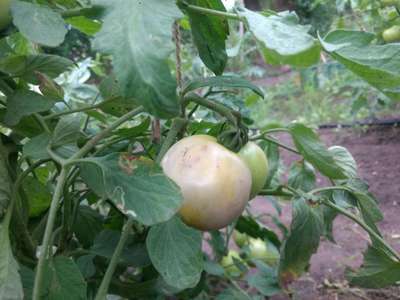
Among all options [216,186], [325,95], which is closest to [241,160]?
[216,186]

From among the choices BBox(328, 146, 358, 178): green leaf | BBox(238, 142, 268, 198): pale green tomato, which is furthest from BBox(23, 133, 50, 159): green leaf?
BBox(328, 146, 358, 178): green leaf

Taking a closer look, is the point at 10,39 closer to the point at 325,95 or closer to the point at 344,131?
the point at 344,131

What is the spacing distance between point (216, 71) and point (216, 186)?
0.68 ft

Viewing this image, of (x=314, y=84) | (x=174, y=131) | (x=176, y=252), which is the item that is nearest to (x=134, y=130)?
(x=174, y=131)

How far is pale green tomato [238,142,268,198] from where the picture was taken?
0.58 m

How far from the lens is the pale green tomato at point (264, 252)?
1.38 meters

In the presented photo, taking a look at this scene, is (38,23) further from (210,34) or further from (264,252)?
(264,252)

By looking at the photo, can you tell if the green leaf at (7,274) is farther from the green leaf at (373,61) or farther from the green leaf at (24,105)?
the green leaf at (373,61)

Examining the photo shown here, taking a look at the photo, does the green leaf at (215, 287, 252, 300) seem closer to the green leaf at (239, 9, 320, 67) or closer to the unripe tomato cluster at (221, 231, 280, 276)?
the unripe tomato cluster at (221, 231, 280, 276)

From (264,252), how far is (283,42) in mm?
1091

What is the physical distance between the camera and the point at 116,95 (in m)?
0.69

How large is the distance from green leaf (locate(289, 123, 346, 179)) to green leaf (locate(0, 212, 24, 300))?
1.25 ft

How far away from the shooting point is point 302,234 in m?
0.75

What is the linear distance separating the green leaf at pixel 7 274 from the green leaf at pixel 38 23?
20 cm
